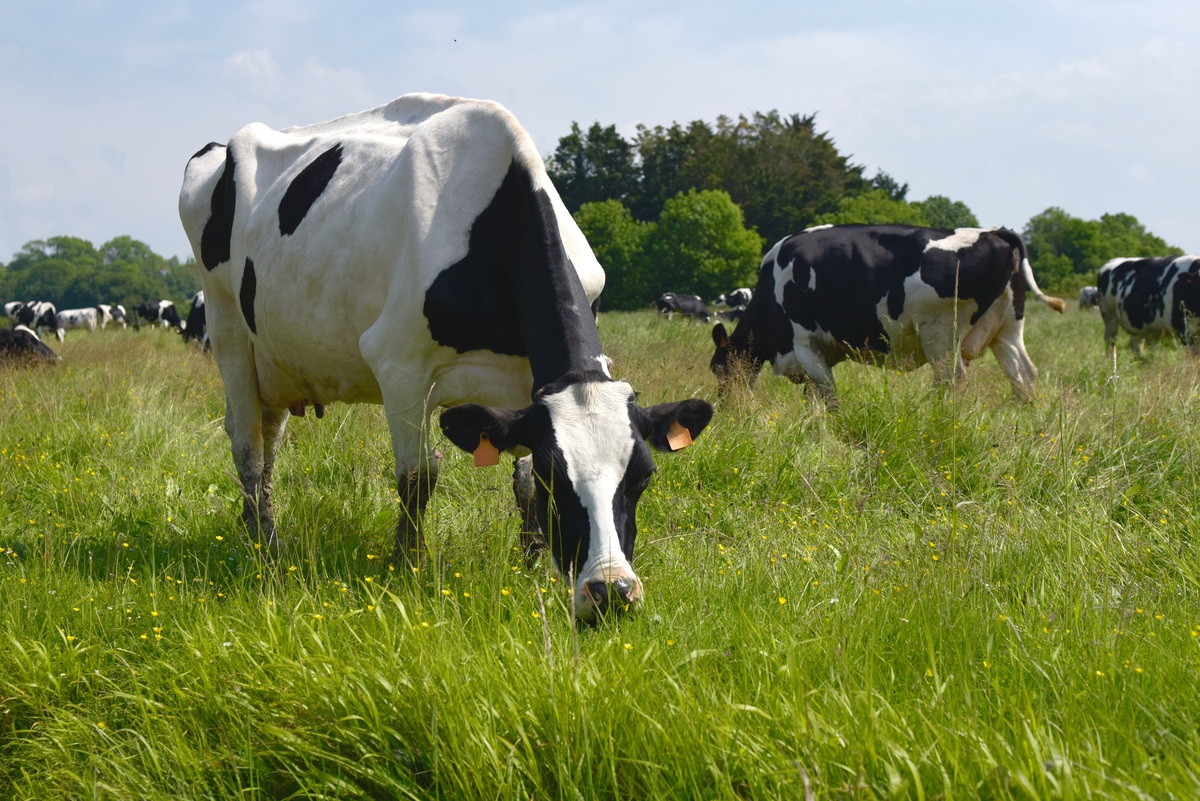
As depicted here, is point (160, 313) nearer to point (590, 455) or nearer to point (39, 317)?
point (39, 317)

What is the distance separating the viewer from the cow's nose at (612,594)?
342cm

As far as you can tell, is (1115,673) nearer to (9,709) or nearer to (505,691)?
(505,691)

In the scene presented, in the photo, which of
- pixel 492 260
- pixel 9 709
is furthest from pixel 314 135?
pixel 9 709

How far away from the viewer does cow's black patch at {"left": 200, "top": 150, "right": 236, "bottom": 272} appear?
659 centimetres

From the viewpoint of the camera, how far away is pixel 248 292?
242 inches

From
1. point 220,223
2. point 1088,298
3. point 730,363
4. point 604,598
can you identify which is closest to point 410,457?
point 604,598

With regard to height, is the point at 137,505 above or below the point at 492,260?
below

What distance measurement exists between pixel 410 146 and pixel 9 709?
314cm

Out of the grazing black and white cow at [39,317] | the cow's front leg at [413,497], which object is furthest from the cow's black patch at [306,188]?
the grazing black and white cow at [39,317]

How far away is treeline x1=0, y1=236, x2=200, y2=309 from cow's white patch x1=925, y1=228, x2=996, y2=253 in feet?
335

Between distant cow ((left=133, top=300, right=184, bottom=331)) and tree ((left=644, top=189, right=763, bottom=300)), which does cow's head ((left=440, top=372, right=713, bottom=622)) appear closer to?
distant cow ((left=133, top=300, right=184, bottom=331))

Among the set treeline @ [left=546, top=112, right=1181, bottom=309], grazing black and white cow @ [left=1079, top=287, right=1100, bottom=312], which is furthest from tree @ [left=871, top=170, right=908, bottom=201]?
grazing black and white cow @ [left=1079, top=287, right=1100, bottom=312]

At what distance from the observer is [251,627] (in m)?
3.53

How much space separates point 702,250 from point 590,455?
5539 centimetres
